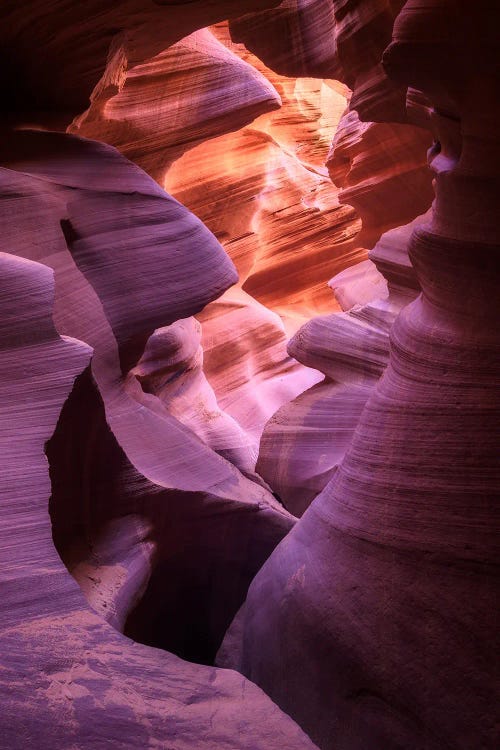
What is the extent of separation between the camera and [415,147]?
6180mm

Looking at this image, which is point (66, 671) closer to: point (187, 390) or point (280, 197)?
point (187, 390)

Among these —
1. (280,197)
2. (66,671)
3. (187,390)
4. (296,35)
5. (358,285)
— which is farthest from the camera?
(280,197)

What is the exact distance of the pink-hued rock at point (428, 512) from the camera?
8.26 ft

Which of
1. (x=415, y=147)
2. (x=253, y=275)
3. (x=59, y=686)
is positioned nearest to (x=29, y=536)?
(x=59, y=686)

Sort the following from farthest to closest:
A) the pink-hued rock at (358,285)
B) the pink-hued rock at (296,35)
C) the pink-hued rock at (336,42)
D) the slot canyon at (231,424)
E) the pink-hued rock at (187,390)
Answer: the pink-hued rock at (358,285) → the pink-hued rock at (187,390) → the pink-hued rock at (296,35) → the pink-hued rock at (336,42) → the slot canyon at (231,424)

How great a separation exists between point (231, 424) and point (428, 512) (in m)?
4.06

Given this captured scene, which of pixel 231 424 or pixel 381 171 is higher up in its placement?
pixel 381 171

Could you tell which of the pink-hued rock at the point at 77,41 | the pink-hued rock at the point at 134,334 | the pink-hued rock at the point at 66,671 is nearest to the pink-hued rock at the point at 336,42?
the pink-hued rock at the point at 77,41

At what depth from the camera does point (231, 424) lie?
6.66m

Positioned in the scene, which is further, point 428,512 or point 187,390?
point 187,390

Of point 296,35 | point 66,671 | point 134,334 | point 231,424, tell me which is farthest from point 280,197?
point 66,671

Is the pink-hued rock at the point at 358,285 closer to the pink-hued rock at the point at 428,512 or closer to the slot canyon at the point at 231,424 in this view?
the slot canyon at the point at 231,424

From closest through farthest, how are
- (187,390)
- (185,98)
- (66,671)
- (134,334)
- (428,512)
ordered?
(66,671), (428,512), (134,334), (185,98), (187,390)

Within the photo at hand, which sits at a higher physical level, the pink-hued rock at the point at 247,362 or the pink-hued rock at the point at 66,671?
the pink-hued rock at the point at 66,671
